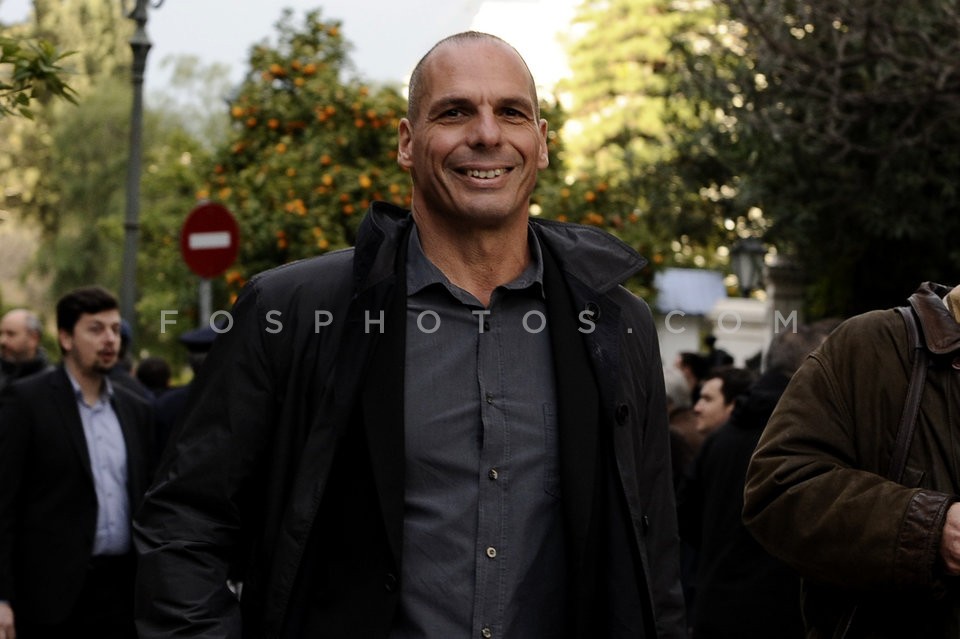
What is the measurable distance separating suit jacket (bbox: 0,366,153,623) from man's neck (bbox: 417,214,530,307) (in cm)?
388

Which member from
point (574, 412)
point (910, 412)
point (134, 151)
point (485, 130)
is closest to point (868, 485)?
point (910, 412)

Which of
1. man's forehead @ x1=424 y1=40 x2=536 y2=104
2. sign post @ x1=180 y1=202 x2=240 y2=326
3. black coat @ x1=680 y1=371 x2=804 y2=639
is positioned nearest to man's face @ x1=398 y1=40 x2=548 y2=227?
man's forehead @ x1=424 y1=40 x2=536 y2=104

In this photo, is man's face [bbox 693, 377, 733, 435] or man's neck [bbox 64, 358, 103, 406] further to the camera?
man's face [bbox 693, 377, 733, 435]

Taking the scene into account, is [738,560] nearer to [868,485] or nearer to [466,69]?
[868,485]

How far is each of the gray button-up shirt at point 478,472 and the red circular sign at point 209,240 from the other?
1069 cm

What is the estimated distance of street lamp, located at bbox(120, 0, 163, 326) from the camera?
16031 millimetres

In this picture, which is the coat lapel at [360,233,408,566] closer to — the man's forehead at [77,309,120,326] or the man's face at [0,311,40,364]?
the man's forehead at [77,309,120,326]

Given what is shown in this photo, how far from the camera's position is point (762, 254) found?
725 inches

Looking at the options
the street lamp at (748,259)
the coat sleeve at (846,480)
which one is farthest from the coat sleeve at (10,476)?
the street lamp at (748,259)

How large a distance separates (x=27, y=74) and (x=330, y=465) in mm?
2845

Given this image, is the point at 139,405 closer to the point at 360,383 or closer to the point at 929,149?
the point at 360,383

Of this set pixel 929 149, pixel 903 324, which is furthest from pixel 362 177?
pixel 903 324

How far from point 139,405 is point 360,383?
4.44m

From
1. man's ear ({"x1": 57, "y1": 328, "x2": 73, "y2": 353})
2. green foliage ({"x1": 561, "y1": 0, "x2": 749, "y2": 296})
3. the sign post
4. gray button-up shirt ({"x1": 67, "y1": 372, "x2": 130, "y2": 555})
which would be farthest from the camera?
green foliage ({"x1": 561, "y1": 0, "x2": 749, "y2": 296})
